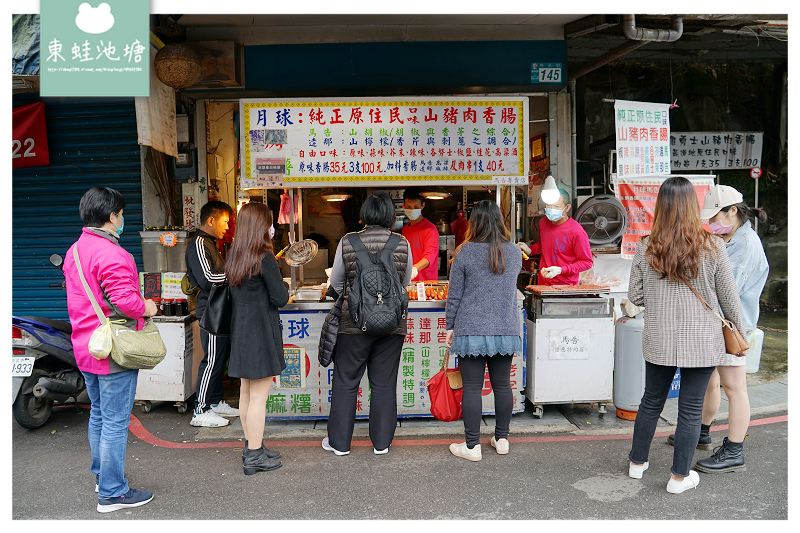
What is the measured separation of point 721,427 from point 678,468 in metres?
1.55

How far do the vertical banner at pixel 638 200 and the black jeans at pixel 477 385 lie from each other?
3094 mm

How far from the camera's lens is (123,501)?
11.2 ft

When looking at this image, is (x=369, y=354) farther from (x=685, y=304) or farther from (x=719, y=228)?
(x=719, y=228)

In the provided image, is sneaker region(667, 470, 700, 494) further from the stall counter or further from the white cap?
the white cap

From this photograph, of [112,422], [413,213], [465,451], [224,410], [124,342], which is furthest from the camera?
[413,213]

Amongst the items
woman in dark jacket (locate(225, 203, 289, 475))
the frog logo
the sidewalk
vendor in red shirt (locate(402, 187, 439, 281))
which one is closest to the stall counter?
the sidewalk

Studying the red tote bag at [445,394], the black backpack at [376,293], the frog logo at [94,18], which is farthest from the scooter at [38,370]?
the red tote bag at [445,394]

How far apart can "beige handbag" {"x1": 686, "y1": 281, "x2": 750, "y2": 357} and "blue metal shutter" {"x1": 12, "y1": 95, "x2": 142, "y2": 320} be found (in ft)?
20.0

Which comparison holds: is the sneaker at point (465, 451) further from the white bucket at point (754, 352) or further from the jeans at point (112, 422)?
the white bucket at point (754, 352)

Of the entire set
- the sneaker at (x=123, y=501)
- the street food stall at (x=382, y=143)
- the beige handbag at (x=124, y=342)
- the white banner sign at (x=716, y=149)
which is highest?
the white banner sign at (x=716, y=149)

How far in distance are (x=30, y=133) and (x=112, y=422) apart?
5.02 metres

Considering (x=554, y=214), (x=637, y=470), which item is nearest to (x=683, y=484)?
(x=637, y=470)

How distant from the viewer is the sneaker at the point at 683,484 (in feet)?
11.6
